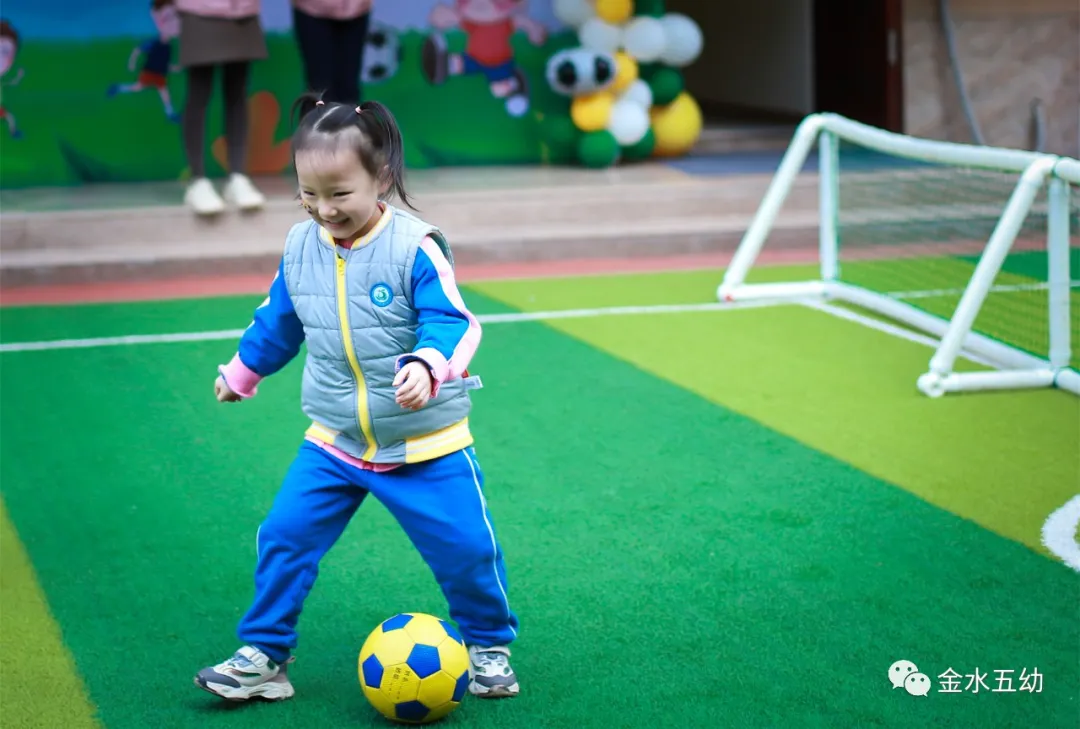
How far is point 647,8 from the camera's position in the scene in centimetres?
1103

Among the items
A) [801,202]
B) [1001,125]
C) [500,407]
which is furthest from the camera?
[1001,125]

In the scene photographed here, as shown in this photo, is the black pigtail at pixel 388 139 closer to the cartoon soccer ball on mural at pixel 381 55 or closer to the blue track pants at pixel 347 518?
the blue track pants at pixel 347 518

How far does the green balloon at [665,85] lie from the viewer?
11.0 m

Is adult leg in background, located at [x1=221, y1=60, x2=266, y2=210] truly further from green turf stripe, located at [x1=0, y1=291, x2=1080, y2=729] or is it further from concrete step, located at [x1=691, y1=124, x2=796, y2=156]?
concrete step, located at [x1=691, y1=124, x2=796, y2=156]

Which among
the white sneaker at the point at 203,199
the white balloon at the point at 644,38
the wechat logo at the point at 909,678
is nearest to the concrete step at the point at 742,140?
the white balloon at the point at 644,38

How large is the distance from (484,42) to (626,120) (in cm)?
140

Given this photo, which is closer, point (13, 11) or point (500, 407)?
point (500, 407)

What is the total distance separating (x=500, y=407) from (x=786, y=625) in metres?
2.42

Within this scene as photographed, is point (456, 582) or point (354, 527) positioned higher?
point (456, 582)

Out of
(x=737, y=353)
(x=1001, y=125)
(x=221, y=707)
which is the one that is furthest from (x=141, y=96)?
(x=221, y=707)

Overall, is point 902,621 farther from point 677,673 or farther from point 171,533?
point 171,533

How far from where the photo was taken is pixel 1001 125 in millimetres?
12039

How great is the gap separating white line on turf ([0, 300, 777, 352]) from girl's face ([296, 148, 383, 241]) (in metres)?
4.34

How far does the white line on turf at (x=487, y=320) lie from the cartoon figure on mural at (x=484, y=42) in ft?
13.9
